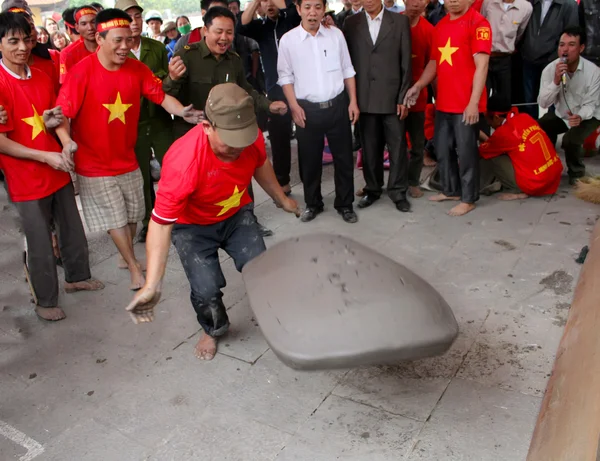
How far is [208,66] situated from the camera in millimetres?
4137

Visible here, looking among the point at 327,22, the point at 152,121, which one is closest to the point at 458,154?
the point at 327,22

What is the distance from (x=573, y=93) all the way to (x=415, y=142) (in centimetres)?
144

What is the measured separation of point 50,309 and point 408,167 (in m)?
3.24

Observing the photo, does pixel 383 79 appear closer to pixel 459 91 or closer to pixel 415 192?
pixel 459 91

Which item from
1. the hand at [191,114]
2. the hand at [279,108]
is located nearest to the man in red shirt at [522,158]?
the hand at [279,108]

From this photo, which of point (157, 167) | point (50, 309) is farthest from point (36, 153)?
point (157, 167)

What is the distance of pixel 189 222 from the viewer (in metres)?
2.96

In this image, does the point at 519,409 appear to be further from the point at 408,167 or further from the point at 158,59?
the point at 158,59

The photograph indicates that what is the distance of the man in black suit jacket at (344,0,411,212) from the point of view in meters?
4.57

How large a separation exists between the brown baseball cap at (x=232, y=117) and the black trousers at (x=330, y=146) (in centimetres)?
213

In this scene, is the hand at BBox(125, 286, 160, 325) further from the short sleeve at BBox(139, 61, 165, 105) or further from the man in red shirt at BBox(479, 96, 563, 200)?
the man in red shirt at BBox(479, 96, 563, 200)

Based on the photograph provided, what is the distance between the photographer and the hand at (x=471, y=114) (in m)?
4.48

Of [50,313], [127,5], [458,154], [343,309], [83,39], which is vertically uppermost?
[127,5]

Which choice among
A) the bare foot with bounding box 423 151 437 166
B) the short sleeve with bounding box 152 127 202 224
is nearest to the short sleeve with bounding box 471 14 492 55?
the bare foot with bounding box 423 151 437 166
